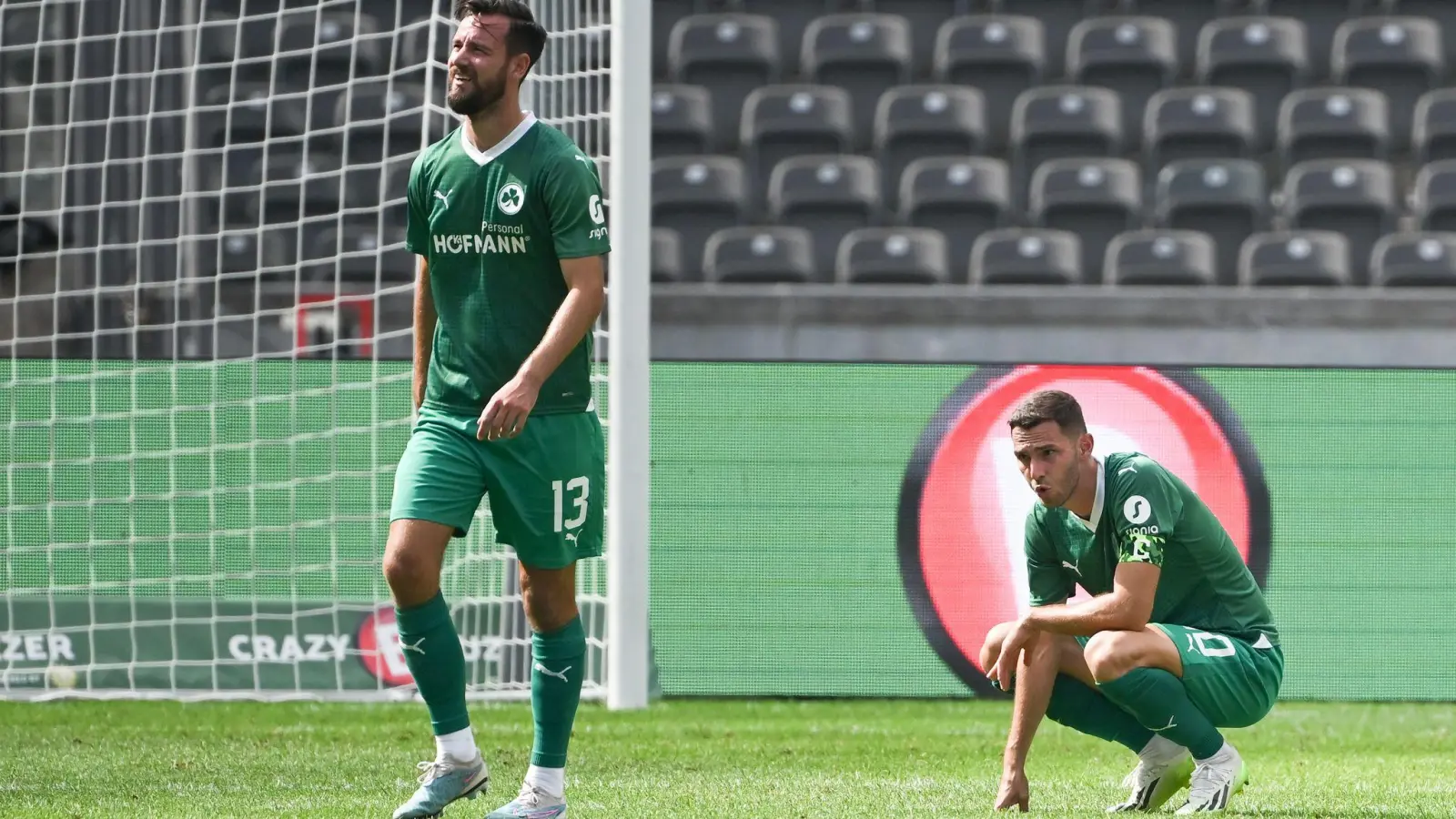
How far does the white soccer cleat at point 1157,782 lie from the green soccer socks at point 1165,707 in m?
0.13

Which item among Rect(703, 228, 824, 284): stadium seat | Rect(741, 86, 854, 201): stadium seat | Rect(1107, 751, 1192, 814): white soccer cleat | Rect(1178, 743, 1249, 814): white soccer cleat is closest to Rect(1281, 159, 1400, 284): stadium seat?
Rect(741, 86, 854, 201): stadium seat

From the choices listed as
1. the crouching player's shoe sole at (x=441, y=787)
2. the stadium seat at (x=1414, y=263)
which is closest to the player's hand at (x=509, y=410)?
the crouching player's shoe sole at (x=441, y=787)

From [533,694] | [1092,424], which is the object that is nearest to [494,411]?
[533,694]

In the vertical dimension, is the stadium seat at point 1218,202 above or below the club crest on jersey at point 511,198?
above

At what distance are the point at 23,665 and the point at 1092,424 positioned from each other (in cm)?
435

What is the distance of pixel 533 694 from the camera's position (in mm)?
4195

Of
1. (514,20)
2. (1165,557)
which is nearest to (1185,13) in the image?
(1165,557)

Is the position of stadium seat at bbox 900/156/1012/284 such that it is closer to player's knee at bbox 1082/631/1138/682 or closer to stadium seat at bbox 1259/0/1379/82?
stadium seat at bbox 1259/0/1379/82

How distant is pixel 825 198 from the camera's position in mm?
11695

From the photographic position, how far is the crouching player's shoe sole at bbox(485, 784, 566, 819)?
400 centimetres

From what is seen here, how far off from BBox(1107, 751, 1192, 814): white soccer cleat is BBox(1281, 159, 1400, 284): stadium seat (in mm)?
7740

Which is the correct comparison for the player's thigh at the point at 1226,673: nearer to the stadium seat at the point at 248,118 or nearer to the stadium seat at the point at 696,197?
the stadium seat at the point at 248,118

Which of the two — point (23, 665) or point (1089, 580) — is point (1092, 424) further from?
point (23, 665)

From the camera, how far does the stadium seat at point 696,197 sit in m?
11.7
